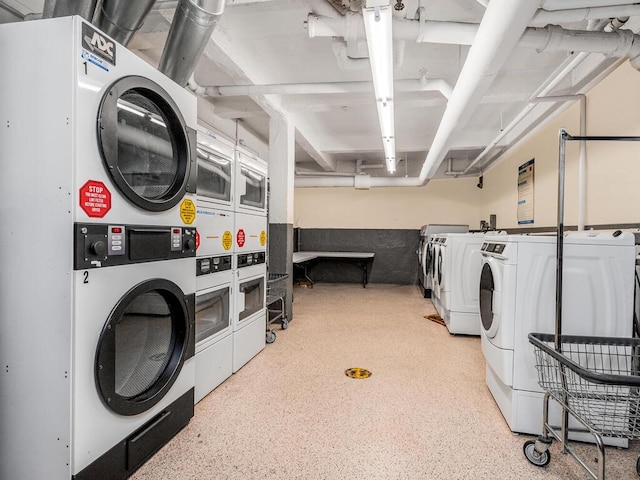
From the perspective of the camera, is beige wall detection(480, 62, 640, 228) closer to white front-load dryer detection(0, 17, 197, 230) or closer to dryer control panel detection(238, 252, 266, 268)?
dryer control panel detection(238, 252, 266, 268)

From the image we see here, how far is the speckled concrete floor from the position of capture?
1.75 meters

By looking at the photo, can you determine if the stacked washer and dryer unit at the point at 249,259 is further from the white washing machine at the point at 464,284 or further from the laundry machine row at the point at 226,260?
the white washing machine at the point at 464,284

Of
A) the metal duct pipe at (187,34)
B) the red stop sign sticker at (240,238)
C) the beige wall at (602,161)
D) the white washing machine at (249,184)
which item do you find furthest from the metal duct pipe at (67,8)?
the beige wall at (602,161)

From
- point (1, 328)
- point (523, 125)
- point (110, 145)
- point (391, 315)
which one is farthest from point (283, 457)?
point (523, 125)

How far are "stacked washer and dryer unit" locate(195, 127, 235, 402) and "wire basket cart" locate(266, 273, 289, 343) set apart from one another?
3.28ft

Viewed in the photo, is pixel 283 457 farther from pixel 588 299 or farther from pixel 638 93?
pixel 638 93

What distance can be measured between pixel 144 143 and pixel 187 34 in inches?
27.9

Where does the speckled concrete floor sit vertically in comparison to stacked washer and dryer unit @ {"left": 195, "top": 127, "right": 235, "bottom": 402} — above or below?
below

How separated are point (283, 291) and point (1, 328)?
115 inches

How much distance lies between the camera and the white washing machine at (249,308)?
2.90 m

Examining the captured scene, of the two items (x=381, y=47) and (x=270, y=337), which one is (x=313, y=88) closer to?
(x=381, y=47)

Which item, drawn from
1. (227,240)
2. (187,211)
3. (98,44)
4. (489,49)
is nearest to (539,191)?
(489,49)

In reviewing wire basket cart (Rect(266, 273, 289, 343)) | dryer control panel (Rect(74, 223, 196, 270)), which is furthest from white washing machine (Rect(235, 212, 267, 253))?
dryer control panel (Rect(74, 223, 196, 270))

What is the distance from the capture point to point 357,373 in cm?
294
